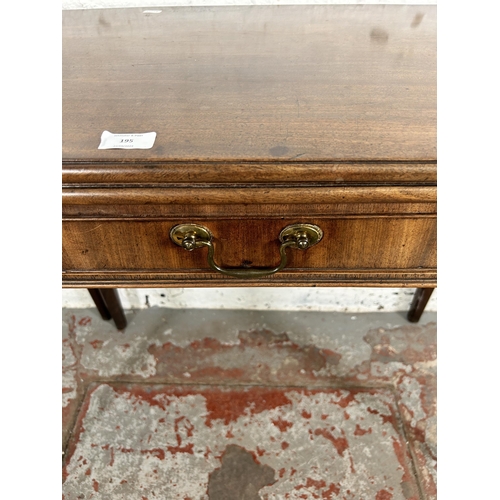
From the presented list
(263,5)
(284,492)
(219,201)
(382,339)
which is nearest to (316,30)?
(263,5)

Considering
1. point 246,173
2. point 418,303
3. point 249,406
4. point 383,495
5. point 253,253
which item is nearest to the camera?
point 246,173

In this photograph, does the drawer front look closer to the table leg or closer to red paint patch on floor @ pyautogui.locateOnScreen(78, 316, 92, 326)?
the table leg

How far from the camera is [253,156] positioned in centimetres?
54

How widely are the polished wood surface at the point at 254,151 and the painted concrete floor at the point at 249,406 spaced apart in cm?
50

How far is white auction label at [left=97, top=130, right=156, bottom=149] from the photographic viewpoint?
565mm

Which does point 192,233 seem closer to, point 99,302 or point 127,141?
point 127,141

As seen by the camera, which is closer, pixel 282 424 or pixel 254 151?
pixel 254 151

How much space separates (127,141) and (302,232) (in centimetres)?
25

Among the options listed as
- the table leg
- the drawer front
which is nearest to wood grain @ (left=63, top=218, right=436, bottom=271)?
the drawer front

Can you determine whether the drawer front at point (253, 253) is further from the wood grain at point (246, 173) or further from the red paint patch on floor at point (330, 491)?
the red paint patch on floor at point (330, 491)

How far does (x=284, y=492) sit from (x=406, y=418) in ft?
1.09

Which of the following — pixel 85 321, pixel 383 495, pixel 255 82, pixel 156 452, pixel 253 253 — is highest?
pixel 255 82

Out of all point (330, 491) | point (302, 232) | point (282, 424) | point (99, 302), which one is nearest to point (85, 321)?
point (99, 302)

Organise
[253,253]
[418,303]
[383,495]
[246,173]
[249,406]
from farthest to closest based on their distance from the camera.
Result: [418,303] → [249,406] → [383,495] → [253,253] → [246,173]
